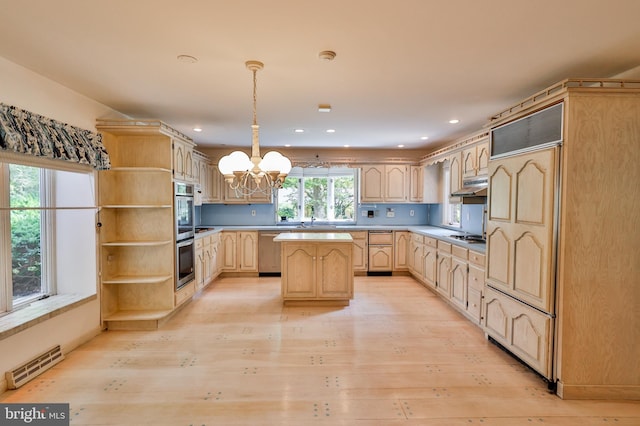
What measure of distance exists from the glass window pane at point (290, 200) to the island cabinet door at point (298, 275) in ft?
7.56

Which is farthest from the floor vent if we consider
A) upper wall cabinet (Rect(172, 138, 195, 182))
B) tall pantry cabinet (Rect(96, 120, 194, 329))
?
upper wall cabinet (Rect(172, 138, 195, 182))

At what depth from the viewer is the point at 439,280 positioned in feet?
14.1

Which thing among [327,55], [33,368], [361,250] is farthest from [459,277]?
[33,368]

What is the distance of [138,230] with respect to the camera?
3.47 m

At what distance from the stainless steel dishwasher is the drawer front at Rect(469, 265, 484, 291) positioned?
10.8ft

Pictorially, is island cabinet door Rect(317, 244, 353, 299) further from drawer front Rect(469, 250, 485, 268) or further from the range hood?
the range hood

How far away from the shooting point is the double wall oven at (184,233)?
3615mm

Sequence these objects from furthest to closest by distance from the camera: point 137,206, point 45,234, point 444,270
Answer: point 444,270 < point 137,206 < point 45,234

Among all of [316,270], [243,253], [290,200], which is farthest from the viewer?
[290,200]

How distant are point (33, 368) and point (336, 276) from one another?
2.99 m

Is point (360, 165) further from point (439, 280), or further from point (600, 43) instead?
point (600, 43)

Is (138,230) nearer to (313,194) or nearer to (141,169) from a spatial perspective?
(141,169)

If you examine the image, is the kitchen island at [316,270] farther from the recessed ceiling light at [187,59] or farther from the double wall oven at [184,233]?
the recessed ceiling light at [187,59]

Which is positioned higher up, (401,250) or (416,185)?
(416,185)
